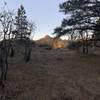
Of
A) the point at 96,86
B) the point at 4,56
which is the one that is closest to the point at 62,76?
the point at 96,86

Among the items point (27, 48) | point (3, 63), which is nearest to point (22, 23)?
point (27, 48)

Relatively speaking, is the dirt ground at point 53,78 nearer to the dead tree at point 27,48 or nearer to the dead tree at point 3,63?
the dead tree at point 3,63

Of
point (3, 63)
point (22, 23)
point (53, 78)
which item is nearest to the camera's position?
point (3, 63)

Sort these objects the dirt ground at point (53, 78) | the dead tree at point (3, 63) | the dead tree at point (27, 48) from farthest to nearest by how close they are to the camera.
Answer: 1. the dead tree at point (27, 48)
2. the dead tree at point (3, 63)
3. the dirt ground at point (53, 78)

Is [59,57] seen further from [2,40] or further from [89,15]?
[2,40]

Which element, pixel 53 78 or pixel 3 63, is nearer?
pixel 3 63

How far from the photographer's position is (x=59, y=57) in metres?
38.6

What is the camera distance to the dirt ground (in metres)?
24.3

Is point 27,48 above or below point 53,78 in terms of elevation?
above

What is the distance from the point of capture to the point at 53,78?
28.7m

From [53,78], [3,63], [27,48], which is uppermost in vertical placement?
[27,48]

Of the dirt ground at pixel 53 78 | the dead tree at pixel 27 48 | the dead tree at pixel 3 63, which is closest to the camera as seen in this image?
the dirt ground at pixel 53 78

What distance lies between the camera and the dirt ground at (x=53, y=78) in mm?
24303

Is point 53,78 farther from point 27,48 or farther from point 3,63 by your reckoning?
point 27,48
